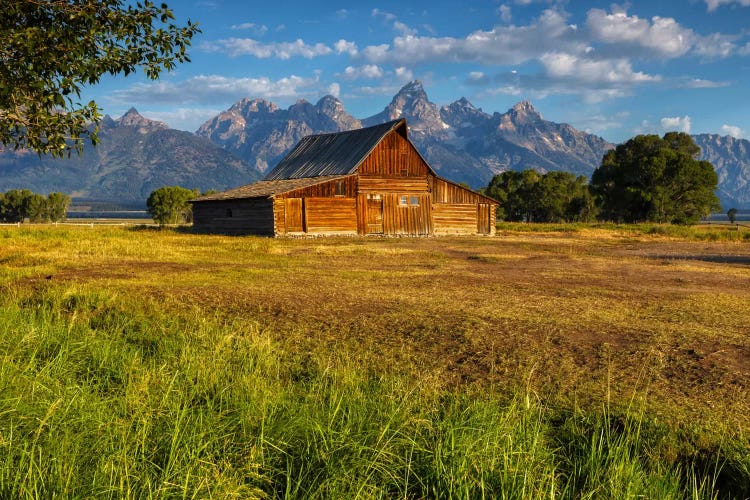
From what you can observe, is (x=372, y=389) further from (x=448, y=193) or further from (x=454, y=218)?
(x=454, y=218)

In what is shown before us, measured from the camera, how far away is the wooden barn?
4031 centimetres

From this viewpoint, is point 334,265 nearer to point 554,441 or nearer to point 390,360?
point 390,360

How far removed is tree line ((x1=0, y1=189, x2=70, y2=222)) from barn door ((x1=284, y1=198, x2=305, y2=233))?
79.8 m

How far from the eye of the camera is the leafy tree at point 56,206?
10712cm

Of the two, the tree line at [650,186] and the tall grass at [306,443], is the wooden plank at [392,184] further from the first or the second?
the tall grass at [306,443]

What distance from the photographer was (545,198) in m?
90.4

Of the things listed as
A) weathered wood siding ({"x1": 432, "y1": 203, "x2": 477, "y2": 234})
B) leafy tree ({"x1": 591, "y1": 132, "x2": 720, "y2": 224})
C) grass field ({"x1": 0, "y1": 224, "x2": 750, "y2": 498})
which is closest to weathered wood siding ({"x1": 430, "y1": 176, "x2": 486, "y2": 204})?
weathered wood siding ({"x1": 432, "y1": 203, "x2": 477, "y2": 234})

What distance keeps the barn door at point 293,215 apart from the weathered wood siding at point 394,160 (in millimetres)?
5907

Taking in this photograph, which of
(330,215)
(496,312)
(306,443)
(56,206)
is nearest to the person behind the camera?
(306,443)

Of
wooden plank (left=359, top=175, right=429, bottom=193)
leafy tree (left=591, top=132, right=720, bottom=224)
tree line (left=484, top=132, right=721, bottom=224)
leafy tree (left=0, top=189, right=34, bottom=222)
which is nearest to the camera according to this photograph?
wooden plank (left=359, top=175, right=429, bottom=193)

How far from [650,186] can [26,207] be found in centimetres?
10265

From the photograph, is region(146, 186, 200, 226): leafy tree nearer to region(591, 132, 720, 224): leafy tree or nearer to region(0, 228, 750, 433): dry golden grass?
region(591, 132, 720, 224): leafy tree

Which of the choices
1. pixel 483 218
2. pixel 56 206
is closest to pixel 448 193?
pixel 483 218

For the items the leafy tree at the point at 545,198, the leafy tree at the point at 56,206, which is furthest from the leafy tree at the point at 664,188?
the leafy tree at the point at 56,206
